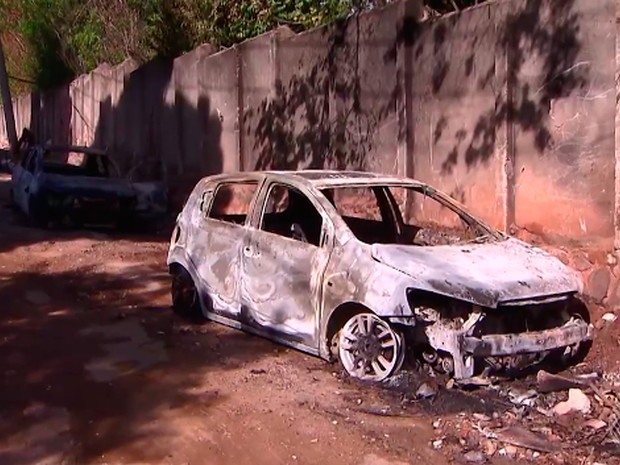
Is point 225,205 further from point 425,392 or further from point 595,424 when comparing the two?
point 595,424

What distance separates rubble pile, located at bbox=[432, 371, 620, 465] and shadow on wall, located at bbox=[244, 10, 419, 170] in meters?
5.20

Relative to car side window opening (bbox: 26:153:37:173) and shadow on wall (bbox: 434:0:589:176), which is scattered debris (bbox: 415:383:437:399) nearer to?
shadow on wall (bbox: 434:0:589:176)

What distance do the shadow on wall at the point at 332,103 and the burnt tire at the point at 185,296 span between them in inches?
136

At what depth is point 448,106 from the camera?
10.6 metres

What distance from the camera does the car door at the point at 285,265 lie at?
7.53 metres

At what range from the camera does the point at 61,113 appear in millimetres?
32812

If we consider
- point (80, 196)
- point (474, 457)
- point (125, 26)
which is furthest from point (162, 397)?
point (125, 26)

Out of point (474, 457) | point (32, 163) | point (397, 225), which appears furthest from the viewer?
point (32, 163)

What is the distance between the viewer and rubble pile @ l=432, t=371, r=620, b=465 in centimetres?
566

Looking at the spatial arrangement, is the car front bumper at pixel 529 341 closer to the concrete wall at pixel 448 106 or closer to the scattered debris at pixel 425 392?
the scattered debris at pixel 425 392

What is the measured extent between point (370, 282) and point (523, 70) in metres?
3.41

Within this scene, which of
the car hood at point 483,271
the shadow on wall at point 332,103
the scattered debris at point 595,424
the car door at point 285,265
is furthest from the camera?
the shadow on wall at point 332,103

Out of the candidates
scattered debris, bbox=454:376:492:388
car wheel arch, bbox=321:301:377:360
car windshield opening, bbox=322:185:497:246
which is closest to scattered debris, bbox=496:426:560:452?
scattered debris, bbox=454:376:492:388

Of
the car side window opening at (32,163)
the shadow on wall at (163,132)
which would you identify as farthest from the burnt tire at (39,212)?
the shadow on wall at (163,132)
